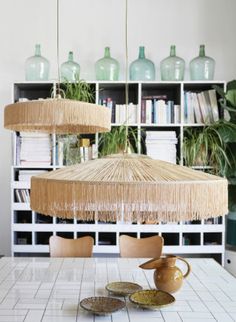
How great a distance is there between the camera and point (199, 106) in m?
3.44

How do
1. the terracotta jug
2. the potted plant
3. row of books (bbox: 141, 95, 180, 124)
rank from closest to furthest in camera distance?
the terracotta jug
the potted plant
row of books (bbox: 141, 95, 180, 124)

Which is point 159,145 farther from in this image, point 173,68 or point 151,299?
point 151,299

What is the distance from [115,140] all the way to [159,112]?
48 centimetres

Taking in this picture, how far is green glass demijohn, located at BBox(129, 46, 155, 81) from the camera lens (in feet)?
11.5

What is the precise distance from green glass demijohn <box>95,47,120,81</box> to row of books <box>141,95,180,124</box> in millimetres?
360

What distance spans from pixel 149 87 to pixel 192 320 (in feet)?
8.05

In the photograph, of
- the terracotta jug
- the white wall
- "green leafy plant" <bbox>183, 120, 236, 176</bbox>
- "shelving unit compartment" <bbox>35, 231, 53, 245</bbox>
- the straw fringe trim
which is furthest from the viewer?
the white wall

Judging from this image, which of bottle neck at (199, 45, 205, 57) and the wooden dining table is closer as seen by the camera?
the wooden dining table

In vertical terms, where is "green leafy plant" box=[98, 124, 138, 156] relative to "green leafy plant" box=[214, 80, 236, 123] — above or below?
below

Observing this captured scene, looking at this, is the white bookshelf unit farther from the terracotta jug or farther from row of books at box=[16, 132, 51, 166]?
the terracotta jug

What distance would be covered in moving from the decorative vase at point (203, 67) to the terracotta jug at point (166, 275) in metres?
2.09

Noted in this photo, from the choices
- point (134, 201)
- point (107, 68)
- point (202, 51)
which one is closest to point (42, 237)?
point (107, 68)

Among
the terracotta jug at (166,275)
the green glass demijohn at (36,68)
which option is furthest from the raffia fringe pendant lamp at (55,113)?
the green glass demijohn at (36,68)

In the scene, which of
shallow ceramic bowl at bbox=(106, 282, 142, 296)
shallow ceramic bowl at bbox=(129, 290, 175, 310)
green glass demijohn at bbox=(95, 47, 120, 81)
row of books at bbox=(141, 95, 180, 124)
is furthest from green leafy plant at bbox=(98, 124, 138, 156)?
shallow ceramic bowl at bbox=(129, 290, 175, 310)
